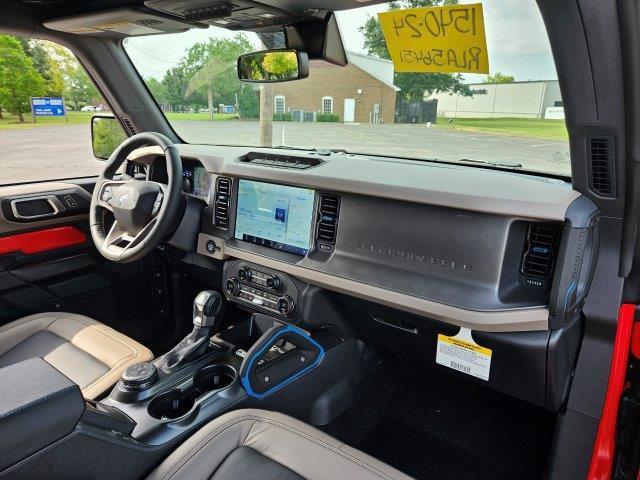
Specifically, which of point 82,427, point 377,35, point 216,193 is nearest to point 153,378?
point 82,427

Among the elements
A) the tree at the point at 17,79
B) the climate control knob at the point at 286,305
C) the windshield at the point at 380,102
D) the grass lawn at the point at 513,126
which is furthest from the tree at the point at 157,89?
the grass lawn at the point at 513,126

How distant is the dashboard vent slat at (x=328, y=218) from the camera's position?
6.18ft

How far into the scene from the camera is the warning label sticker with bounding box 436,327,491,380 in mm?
1679

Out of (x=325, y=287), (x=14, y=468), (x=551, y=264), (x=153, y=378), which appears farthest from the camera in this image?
(x=325, y=287)

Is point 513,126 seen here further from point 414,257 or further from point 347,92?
point 347,92

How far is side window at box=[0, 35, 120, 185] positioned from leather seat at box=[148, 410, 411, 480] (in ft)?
6.83

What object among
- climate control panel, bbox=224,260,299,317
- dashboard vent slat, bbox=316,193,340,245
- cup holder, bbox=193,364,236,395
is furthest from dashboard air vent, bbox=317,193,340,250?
cup holder, bbox=193,364,236,395

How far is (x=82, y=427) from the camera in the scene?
1252 millimetres

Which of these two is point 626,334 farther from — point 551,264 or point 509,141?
point 509,141

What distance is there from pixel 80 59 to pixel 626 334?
3.00 metres

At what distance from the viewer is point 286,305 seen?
2086mm

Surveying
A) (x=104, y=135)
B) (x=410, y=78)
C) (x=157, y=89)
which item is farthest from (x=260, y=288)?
(x=104, y=135)

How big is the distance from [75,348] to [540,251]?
1.93 m

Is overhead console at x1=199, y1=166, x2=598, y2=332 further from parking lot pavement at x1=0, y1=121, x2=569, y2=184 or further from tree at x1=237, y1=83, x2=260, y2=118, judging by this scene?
tree at x1=237, y1=83, x2=260, y2=118
